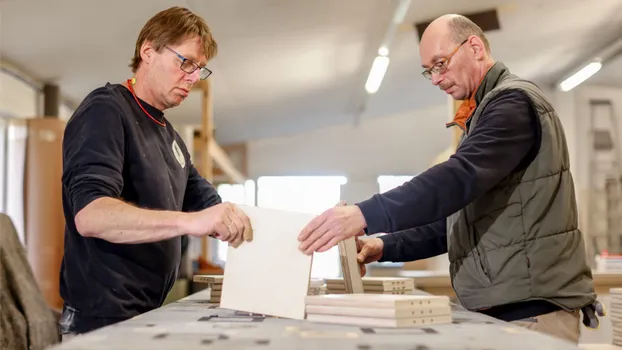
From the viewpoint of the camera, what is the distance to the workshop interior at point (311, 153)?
1629 millimetres

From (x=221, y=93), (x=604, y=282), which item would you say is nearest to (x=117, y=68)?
(x=221, y=93)

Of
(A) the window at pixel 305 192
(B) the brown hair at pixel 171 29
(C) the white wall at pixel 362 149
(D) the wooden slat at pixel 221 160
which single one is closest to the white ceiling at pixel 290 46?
(D) the wooden slat at pixel 221 160

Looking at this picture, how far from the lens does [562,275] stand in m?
1.86

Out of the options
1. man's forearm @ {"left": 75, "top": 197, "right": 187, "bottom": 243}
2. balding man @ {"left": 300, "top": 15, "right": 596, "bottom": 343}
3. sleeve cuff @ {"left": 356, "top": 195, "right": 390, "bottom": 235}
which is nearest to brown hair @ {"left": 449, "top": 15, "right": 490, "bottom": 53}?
balding man @ {"left": 300, "top": 15, "right": 596, "bottom": 343}

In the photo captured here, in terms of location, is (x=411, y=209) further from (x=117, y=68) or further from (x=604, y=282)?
(x=117, y=68)

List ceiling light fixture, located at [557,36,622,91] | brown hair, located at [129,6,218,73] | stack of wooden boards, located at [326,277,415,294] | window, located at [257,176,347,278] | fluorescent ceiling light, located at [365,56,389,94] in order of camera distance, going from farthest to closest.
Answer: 1. window, located at [257,176,347,278]
2. ceiling light fixture, located at [557,36,622,91]
3. fluorescent ceiling light, located at [365,56,389,94]
4. stack of wooden boards, located at [326,277,415,294]
5. brown hair, located at [129,6,218,73]

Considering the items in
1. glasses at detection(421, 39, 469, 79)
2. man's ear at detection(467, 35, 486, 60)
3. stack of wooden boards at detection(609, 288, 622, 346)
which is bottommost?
stack of wooden boards at detection(609, 288, 622, 346)

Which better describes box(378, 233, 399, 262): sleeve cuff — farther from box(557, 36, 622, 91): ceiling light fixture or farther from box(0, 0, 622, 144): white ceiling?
box(557, 36, 622, 91): ceiling light fixture

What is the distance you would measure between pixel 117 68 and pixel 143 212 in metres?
4.81

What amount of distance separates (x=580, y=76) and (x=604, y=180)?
5.82 feet

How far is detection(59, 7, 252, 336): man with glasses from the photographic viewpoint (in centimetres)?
180

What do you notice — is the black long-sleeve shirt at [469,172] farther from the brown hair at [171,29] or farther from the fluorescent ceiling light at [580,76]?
the fluorescent ceiling light at [580,76]

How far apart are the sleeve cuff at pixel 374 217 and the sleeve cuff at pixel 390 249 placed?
0.75 m

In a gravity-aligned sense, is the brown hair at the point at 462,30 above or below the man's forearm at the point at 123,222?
above
